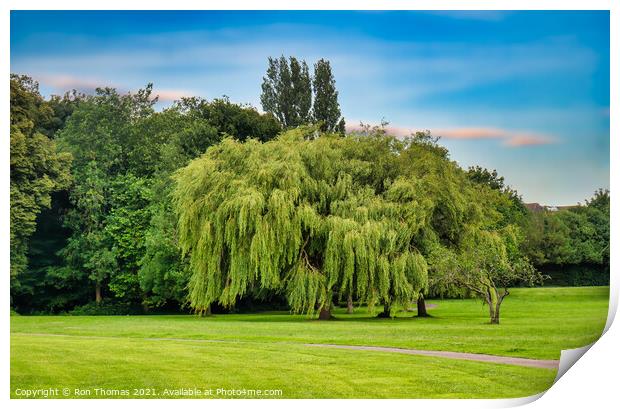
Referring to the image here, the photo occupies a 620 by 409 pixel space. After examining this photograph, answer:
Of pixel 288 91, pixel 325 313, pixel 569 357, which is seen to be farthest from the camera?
pixel 288 91

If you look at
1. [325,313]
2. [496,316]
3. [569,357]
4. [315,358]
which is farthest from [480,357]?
[325,313]

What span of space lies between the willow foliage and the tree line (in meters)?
0.05

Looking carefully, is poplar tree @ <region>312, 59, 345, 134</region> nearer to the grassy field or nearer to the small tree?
A: the small tree

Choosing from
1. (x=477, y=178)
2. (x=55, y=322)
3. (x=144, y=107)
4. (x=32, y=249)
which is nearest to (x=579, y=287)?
(x=477, y=178)

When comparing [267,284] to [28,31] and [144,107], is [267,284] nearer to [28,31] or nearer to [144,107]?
[28,31]

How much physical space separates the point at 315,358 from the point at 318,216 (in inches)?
395

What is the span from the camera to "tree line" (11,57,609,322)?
28562 mm

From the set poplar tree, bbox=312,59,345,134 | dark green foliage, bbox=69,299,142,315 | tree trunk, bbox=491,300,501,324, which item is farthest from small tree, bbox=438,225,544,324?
dark green foliage, bbox=69,299,142,315

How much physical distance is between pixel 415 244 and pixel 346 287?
3508 mm

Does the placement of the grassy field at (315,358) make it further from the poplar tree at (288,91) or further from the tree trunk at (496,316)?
the poplar tree at (288,91)

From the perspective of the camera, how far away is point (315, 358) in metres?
20.9

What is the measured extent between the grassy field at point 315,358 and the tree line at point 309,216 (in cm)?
246

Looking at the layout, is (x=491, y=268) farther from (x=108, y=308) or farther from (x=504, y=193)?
(x=108, y=308)

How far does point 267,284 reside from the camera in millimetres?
29188
